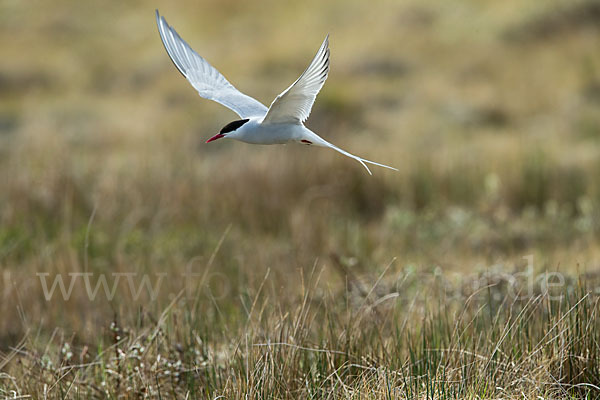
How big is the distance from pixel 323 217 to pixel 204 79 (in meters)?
3.37

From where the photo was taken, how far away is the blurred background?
510 centimetres

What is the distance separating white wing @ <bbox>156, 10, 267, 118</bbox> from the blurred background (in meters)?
0.58

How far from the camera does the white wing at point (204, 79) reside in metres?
2.58

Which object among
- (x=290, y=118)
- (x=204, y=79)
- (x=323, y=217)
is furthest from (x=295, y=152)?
(x=290, y=118)

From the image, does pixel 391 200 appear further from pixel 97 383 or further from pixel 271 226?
pixel 97 383

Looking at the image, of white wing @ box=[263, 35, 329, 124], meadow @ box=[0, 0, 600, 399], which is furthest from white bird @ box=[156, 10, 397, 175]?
meadow @ box=[0, 0, 600, 399]

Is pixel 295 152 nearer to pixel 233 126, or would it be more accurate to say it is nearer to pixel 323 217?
pixel 323 217

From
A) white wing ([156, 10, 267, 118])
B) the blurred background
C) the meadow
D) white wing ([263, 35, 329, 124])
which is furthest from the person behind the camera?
the blurred background

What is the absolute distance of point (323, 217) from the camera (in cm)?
604

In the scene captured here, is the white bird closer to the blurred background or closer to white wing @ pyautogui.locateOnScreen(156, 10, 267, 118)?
white wing @ pyautogui.locateOnScreen(156, 10, 267, 118)

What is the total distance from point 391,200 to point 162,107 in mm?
6650

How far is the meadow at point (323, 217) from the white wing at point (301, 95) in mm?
652

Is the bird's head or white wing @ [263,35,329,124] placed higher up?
white wing @ [263,35,329,124]

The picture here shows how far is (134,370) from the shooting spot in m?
2.98
